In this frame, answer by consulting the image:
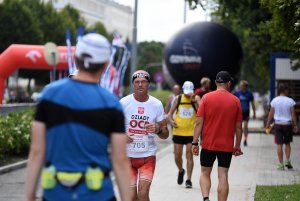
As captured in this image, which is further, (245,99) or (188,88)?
(245,99)

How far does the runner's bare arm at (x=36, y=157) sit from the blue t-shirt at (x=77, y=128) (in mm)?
31

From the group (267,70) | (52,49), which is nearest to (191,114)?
(52,49)

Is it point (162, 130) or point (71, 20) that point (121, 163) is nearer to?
point (162, 130)

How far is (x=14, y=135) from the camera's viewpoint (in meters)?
18.8

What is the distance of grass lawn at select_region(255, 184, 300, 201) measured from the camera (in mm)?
11844

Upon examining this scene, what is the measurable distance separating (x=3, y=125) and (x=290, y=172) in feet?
20.5

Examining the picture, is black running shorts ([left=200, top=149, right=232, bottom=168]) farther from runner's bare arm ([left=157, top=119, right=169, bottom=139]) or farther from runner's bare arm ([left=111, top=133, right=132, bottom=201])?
runner's bare arm ([left=111, top=133, right=132, bottom=201])

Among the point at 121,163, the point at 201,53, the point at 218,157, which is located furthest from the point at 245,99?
the point at 121,163

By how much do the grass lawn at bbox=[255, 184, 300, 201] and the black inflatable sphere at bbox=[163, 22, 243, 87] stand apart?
18923mm

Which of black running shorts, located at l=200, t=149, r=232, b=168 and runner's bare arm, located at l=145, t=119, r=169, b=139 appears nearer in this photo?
runner's bare arm, located at l=145, t=119, r=169, b=139

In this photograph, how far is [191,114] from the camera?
46.1 feet

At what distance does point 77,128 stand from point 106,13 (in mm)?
160274

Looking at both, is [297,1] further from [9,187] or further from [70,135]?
[70,135]

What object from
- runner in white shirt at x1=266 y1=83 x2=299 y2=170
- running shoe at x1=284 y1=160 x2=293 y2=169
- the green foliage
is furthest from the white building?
runner in white shirt at x1=266 y1=83 x2=299 y2=170
